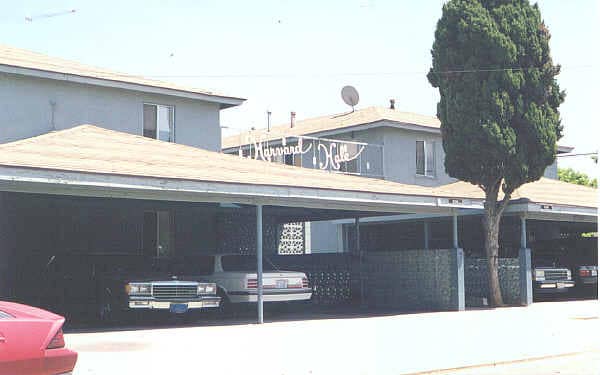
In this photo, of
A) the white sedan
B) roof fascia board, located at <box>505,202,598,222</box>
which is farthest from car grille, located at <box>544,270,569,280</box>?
the white sedan

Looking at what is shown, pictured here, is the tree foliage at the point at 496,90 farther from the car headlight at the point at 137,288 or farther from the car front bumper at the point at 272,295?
the car headlight at the point at 137,288

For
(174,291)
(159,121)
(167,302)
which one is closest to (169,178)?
(174,291)

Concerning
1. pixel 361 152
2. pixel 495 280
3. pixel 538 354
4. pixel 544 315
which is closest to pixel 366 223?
pixel 361 152

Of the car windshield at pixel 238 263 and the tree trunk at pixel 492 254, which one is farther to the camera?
the tree trunk at pixel 492 254

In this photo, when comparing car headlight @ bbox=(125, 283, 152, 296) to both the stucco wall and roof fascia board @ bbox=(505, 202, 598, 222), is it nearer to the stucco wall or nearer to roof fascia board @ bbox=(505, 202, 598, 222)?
the stucco wall

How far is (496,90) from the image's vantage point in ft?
78.0

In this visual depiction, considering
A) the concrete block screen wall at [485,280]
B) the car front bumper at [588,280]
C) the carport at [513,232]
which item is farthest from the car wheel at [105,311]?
the car front bumper at [588,280]

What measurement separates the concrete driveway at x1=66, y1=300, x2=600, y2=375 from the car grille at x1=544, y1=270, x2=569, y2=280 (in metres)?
5.62

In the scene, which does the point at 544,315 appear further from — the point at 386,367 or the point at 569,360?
the point at 386,367

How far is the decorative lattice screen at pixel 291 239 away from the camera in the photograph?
32000 mm

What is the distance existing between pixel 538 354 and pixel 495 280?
11282 millimetres

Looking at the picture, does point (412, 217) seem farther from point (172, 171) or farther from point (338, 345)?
point (338, 345)

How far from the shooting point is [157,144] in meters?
21.4

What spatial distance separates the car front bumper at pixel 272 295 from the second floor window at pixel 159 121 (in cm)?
904
